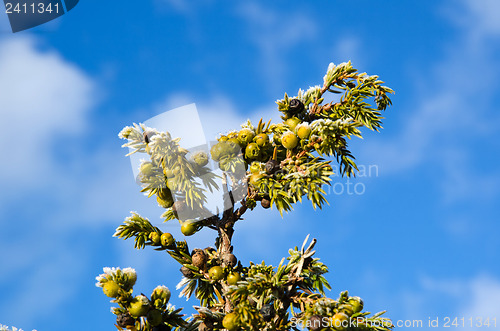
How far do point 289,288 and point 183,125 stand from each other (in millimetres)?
2223

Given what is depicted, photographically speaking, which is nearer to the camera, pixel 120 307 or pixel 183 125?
pixel 120 307

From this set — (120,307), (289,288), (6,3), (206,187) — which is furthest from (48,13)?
(289,288)

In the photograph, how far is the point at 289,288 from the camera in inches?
200

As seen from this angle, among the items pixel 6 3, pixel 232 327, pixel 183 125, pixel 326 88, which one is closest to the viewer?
pixel 232 327

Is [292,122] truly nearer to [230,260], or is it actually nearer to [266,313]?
[230,260]

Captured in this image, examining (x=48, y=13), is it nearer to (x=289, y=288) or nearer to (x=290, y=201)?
(x=290, y=201)

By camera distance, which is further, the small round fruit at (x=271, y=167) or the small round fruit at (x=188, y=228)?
the small round fruit at (x=188, y=228)

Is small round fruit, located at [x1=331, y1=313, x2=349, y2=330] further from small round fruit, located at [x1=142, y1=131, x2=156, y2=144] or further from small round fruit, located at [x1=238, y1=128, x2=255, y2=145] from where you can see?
small round fruit, located at [x1=142, y1=131, x2=156, y2=144]

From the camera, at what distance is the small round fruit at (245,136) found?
5680 mm

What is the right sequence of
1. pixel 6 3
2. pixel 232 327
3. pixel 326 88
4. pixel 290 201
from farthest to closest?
1. pixel 6 3
2. pixel 326 88
3. pixel 290 201
4. pixel 232 327

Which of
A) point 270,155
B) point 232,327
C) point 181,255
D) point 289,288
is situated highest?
point 270,155

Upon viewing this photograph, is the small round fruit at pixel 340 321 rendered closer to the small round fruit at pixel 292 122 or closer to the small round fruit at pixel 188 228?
the small round fruit at pixel 188 228

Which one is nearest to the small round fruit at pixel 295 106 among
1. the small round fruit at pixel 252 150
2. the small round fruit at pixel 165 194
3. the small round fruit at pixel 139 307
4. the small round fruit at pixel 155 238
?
the small round fruit at pixel 252 150

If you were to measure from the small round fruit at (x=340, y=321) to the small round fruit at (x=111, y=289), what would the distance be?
2210 mm
